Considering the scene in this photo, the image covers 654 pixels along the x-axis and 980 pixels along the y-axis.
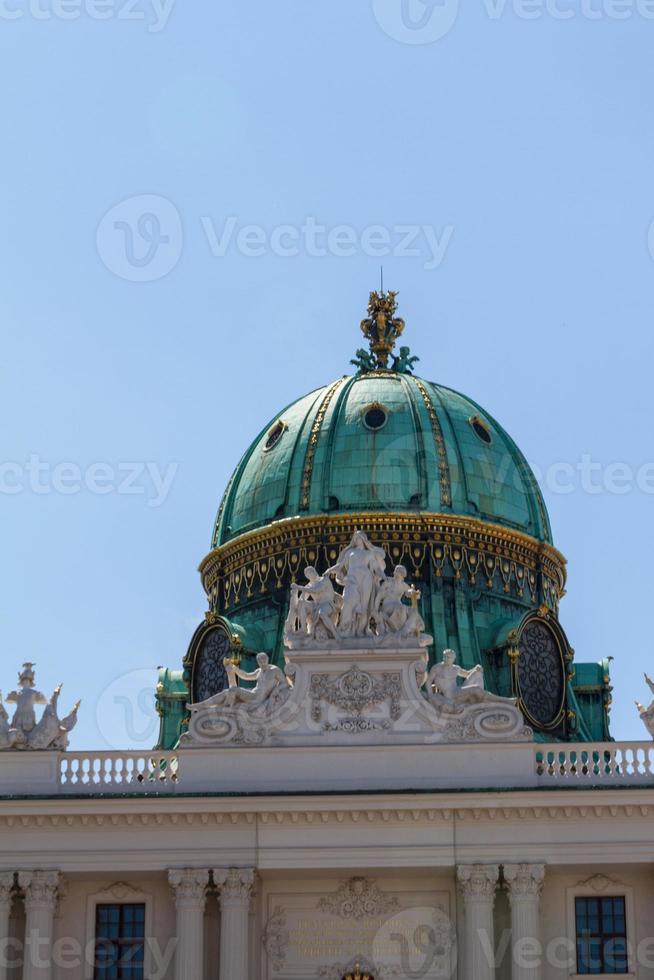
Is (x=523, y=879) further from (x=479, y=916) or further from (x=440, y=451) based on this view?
(x=440, y=451)

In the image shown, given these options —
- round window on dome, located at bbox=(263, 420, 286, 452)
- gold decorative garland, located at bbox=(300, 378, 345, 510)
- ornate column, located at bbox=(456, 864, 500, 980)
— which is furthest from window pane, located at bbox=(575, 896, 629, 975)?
round window on dome, located at bbox=(263, 420, 286, 452)

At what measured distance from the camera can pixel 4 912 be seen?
49719mm

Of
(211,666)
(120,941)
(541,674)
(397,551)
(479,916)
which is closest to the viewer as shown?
(479,916)

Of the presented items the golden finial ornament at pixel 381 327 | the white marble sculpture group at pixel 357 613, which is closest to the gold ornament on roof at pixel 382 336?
the golden finial ornament at pixel 381 327

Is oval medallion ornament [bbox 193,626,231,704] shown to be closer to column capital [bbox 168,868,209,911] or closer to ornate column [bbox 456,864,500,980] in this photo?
column capital [bbox 168,868,209,911]

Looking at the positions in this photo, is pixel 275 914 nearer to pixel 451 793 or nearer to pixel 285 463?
pixel 451 793

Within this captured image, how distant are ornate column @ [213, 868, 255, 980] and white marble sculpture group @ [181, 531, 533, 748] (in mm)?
2673

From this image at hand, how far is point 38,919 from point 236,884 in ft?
12.9

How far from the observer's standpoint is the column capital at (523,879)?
48.9 meters

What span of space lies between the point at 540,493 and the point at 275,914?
1599 cm

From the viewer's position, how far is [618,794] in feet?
161

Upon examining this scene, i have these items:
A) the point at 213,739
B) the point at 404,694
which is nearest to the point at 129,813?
the point at 213,739

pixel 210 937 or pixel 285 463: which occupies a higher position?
pixel 285 463

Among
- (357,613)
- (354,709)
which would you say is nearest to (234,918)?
(354,709)
